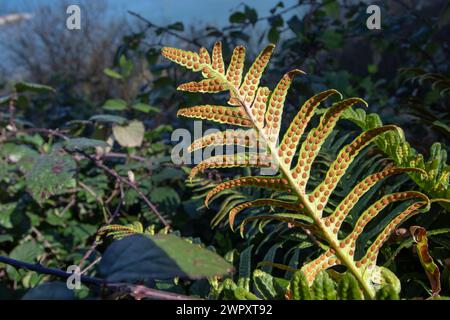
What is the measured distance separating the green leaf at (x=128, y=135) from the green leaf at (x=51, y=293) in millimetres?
1065

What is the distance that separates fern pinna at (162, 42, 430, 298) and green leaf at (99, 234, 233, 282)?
144 millimetres

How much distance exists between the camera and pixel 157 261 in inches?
19.0

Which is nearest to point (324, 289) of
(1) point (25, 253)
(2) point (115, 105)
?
(1) point (25, 253)

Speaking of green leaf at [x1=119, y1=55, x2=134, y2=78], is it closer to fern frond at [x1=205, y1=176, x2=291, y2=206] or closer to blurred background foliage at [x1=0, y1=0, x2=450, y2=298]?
blurred background foliage at [x1=0, y1=0, x2=450, y2=298]

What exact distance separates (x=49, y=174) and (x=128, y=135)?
13.7 inches

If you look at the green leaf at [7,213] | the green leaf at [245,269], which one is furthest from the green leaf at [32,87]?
the green leaf at [245,269]

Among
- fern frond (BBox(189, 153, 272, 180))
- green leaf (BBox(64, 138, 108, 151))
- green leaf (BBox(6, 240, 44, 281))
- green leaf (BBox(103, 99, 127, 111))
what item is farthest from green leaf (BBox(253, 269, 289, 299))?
green leaf (BBox(103, 99, 127, 111))

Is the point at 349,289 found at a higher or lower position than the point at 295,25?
lower

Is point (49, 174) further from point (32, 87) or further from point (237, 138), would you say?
point (237, 138)

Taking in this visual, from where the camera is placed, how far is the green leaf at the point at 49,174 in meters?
1.35

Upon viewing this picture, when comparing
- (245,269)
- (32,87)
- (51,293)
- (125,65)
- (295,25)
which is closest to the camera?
(51,293)

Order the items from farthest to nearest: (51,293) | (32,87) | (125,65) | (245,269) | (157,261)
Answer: (125,65) < (32,87) < (245,269) < (51,293) < (157,261)

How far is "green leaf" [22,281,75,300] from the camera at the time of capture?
586mm
